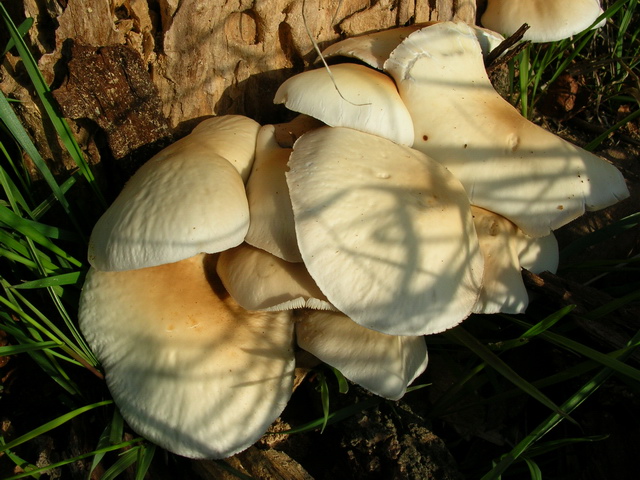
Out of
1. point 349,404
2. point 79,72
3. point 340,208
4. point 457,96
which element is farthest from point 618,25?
point 79,72

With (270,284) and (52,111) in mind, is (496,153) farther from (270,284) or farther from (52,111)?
(52,111)

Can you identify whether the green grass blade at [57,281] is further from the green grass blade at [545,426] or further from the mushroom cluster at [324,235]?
the green grass blade at [545,426]

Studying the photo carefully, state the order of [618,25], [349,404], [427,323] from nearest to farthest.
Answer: [427,323], [349,404], [618,25]

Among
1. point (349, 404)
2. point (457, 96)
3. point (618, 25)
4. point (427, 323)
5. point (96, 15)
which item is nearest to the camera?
point (427, 323)

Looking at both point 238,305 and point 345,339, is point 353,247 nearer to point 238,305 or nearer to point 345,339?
point 345,339

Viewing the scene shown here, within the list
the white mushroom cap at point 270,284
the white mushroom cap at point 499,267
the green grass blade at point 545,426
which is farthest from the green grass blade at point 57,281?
the green grass blade at point 545,426
